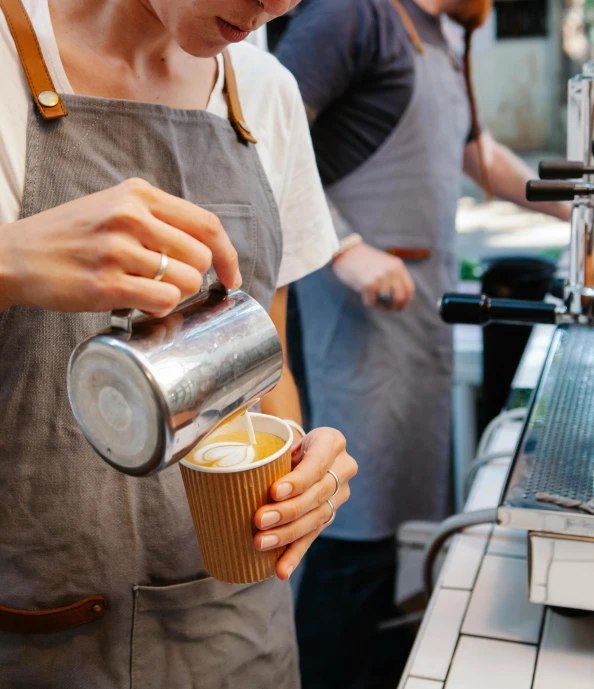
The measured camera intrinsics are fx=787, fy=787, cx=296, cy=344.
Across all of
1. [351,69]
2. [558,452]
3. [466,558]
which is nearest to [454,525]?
[466,558]

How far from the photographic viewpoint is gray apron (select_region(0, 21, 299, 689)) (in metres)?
0.75

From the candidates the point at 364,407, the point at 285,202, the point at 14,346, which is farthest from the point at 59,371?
the point at 364,407

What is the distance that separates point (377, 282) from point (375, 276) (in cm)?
1

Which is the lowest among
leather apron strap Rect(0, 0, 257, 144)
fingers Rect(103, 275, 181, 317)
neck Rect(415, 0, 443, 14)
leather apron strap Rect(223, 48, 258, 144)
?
fingers Rect(103, 275, 181, 317)

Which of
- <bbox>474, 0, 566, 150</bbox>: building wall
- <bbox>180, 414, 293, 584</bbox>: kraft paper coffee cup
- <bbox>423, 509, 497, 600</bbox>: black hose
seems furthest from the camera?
<bbox>474, 0, 566, 150</bbox>: building wall

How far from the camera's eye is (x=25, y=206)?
721 millimetres

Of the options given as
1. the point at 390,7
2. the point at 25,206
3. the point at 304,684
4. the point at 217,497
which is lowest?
the point at 304,684

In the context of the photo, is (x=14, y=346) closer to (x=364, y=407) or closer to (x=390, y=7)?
(x=364, y=407)

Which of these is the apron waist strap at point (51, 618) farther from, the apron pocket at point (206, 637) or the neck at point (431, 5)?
the neck at point (431, 5)

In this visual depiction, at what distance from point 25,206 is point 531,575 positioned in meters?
0.62

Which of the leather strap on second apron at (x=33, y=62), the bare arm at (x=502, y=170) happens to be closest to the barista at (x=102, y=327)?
the leather strap on second apron at (x=33, y=62)

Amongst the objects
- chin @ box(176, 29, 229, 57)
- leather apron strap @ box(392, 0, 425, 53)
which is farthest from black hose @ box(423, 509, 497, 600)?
leather apron strap @ box(392, 0, 425, 53)

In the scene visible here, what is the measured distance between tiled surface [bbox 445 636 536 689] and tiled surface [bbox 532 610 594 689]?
0.04ft

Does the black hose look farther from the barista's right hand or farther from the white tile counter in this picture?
the barista's right hand
